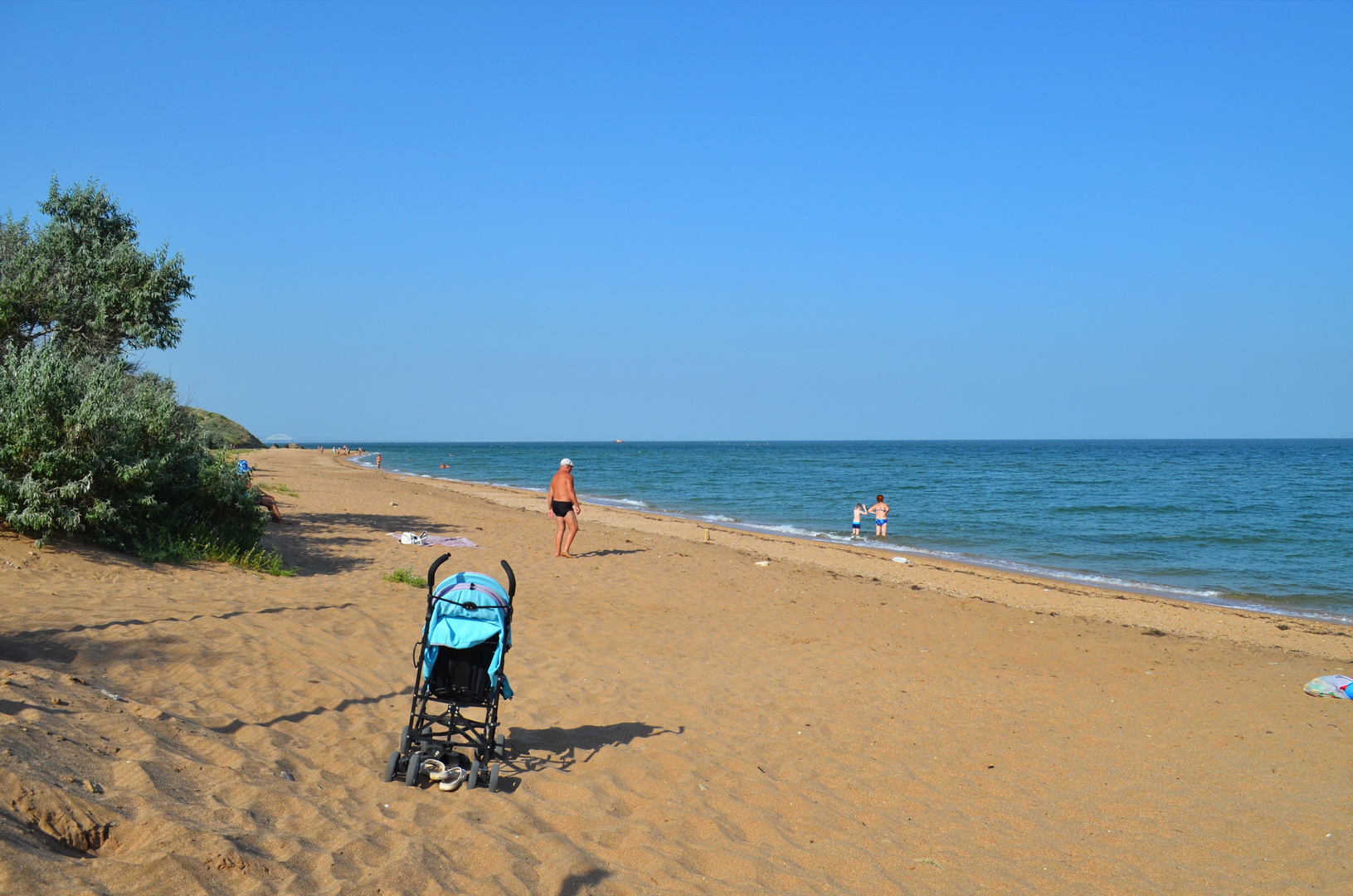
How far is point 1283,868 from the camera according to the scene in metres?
4.79

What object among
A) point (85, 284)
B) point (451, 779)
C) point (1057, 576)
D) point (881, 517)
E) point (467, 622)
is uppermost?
point (85, 284)

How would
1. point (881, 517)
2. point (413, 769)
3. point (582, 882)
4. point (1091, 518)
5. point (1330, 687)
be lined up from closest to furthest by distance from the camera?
point (582, 882)
point (413, 769)
point (1330, 687)
point (881, 517)
point (1091, 518)

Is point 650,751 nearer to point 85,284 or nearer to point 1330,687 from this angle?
point 1330,687

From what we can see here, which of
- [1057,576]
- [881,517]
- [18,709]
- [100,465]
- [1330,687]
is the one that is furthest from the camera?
[881,517]

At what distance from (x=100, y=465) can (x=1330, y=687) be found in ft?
41.5

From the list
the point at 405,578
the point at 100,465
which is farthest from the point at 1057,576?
the point at 100,465

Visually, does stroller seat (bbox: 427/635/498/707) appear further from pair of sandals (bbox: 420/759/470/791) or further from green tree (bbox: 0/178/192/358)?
green tree (bbox: 0/178/192/358)

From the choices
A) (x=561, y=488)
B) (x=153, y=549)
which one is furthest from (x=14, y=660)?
(x=561, y=488)

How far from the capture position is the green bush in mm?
8531

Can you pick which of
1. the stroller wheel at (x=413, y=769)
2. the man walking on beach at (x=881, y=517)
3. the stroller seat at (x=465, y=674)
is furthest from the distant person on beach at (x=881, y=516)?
the stroller wheel at (x=413, y=769)

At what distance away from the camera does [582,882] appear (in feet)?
12.3

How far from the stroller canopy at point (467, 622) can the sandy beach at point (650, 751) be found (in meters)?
0.70

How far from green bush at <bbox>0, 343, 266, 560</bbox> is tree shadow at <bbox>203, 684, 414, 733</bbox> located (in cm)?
460

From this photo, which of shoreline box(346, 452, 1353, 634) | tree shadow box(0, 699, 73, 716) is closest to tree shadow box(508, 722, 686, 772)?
tree shadow box(0, 699, 73, 716)
